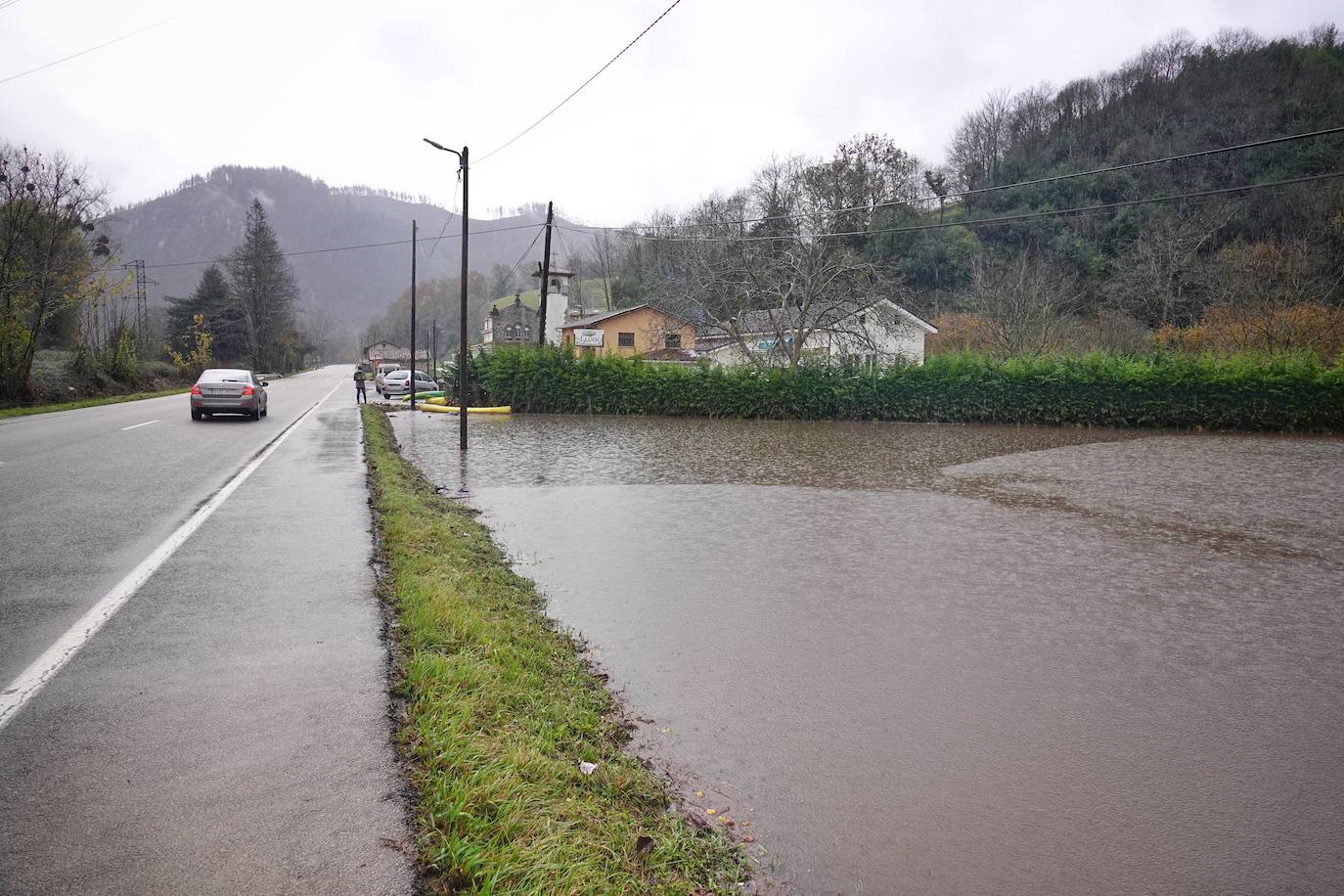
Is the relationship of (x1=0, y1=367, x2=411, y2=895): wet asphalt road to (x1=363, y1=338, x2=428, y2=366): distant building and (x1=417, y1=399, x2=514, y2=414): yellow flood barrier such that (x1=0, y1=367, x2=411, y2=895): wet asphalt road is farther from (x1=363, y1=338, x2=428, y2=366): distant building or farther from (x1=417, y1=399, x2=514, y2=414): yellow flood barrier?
(x1=363, y1=338, x2=428, y2=366): distant building

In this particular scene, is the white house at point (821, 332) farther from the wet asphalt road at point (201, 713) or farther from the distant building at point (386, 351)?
the distant building at point (386, 351)

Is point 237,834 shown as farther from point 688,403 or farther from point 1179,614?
point 688,403

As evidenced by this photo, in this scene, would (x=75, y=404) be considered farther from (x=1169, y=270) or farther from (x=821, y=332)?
(x=1169, y=270)

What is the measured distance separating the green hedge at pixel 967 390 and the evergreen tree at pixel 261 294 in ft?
171

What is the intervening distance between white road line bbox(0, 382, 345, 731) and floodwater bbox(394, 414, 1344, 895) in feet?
10.1

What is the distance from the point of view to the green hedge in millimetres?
27781

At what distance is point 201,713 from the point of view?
3.84 m

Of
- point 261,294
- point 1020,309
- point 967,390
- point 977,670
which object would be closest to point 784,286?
point 967,390

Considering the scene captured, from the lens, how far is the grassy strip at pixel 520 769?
2762mm

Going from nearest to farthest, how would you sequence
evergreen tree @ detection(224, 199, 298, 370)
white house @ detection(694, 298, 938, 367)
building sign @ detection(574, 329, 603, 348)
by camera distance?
white house @ detection(694, 298, 938, 367) → building sign @ detection(574, 329, 603, 348) → evergreen tree @ detection(224, 199, 298, 370)

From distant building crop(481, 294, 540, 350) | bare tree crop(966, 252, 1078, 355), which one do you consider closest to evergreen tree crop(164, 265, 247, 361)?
distant building crop(481, 294, 540, 350)

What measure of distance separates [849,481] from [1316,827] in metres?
10.9

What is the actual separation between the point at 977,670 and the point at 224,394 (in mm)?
21138

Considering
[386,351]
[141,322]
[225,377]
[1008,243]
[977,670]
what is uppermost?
[1008,243]
